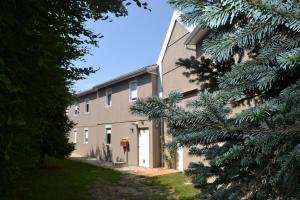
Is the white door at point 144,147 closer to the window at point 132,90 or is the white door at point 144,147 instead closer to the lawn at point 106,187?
the window at point 132,90

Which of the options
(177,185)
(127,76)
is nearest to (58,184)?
(177,185)

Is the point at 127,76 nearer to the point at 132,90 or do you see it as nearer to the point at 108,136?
the point at 132,90

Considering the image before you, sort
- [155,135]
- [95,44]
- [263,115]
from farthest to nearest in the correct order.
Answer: [155,135] → [95,44] → [263,115]

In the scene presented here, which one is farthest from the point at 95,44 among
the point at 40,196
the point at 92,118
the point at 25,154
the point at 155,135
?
the point at 92,118

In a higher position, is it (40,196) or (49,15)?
(49,15)

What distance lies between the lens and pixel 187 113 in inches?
89.3

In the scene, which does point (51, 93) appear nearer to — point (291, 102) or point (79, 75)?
point (79, 75)

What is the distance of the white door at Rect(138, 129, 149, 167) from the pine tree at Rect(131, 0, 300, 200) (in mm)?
19258

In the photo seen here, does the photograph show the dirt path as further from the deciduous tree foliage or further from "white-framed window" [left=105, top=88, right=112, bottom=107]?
"white-framed window" [left=105, top=88, right=112, bottom=107]

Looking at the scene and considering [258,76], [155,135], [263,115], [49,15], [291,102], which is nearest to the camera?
[263,115]

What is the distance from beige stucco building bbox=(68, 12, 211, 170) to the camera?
18812 mm

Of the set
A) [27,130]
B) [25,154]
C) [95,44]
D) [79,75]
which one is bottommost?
[25,154]

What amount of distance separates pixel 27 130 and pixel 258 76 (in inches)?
171

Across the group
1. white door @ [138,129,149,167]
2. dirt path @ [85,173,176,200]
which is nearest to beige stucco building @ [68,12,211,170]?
white door @ [138,129,149,167]
